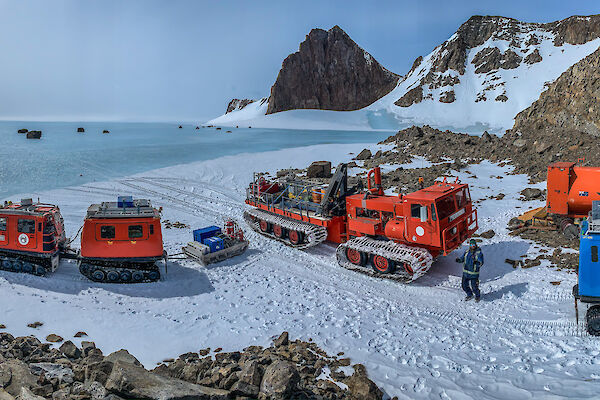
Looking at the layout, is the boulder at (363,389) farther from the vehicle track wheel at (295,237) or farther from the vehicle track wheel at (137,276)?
the vehicle track wheel at (295,237)

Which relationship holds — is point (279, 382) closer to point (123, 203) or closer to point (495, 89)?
point (123, 203)

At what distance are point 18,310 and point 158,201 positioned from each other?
15001 millimetres

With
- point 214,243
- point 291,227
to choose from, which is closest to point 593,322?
point 291,227

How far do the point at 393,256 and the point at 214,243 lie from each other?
19.4 feet

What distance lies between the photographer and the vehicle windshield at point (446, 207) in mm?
12203

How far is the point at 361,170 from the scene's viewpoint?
33.2 meters

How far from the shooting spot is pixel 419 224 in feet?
40.5

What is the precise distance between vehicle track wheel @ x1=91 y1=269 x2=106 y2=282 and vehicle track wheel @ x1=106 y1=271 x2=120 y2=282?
0.54 feet

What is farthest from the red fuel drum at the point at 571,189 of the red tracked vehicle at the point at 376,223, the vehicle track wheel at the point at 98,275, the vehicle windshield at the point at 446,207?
the vehicle track wheel at the point at 98,275

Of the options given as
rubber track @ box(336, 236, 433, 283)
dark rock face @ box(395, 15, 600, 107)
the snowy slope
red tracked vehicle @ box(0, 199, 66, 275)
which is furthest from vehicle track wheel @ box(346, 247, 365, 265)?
dark rock face @ box(395, 15, 600, 107)

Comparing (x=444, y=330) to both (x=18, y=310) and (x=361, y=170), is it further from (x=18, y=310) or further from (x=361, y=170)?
(x=361, y=170)

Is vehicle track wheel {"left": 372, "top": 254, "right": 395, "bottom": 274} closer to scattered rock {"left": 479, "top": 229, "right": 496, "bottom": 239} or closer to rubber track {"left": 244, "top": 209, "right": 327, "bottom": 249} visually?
rubber track {"left": 244, "top": 209, "right": 327, "bottom": 249}

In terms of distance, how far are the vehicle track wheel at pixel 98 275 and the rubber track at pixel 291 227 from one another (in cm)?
640

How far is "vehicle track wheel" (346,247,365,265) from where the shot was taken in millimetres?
13492
